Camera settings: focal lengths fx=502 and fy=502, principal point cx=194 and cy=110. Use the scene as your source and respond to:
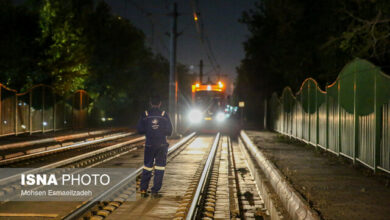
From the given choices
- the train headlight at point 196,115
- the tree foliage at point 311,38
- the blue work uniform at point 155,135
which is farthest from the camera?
the train headlight at point 196,115

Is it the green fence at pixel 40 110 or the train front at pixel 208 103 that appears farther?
the train front at pixel 208 103

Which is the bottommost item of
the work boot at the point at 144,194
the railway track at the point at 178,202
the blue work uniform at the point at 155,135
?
the railway track at the point at 178,202

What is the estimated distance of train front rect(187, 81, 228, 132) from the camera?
45219mm

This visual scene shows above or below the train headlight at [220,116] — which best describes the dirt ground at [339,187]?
below

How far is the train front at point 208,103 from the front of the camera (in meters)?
45.2

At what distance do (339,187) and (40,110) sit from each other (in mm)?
22988

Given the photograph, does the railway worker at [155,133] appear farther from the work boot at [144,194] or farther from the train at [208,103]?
the train at [208,103]

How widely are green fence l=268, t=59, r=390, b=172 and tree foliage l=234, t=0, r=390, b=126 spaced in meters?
0.79

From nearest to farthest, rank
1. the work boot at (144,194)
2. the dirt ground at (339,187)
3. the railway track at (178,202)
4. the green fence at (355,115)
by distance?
the dirt ground at (339,187), the railway track at (178,202), the work boot at (144,194), the green fence at (355,115)

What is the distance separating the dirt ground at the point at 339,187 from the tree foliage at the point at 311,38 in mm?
2615

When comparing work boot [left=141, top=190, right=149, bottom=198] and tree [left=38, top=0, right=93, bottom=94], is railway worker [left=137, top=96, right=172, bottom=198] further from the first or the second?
tree [left=38, top=0, right=93, bottom=94]

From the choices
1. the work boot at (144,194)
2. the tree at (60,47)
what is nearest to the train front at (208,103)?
the tree at (60,47)

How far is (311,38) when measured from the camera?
108ft

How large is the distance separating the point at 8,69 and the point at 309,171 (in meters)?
23.5
